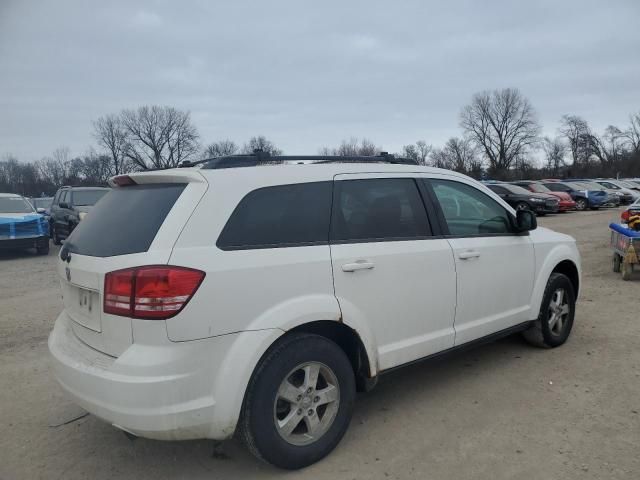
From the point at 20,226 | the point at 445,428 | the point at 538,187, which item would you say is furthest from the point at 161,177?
the point at 538,187

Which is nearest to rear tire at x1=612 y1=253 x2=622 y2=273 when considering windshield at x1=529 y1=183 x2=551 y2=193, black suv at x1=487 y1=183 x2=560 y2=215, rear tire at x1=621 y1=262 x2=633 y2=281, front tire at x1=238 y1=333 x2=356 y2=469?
rear tire at x1=621 y1=262 x2=633 y2=281

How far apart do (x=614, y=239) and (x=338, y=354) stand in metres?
7.58

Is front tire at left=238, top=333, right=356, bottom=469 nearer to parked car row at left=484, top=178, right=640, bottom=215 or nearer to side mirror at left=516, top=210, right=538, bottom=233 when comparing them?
side mirror at left=516, top=210, right=538, bottom=233

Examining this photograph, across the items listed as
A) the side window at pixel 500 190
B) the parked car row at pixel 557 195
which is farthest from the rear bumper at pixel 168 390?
the side window at pixel 500 190

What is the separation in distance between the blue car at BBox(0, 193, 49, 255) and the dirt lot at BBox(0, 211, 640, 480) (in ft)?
29.6

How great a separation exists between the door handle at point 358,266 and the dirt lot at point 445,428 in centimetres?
114

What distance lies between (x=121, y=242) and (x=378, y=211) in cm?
167

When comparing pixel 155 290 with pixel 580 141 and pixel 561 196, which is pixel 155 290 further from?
pixel 580 141

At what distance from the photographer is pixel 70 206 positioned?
44.7 feet

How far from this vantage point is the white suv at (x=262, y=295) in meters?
2.41

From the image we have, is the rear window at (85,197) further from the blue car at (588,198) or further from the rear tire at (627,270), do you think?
the blue car at (588,198)

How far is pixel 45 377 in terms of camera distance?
4309 mm

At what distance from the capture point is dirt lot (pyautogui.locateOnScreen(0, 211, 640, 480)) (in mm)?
2820

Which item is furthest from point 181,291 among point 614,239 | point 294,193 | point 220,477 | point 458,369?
point 614,239
